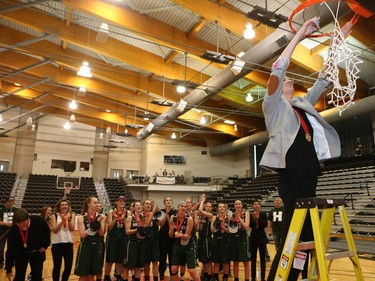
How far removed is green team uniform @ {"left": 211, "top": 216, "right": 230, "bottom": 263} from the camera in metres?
6.34

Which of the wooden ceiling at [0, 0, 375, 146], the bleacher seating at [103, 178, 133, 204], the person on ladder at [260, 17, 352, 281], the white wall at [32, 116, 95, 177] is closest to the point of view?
the person on ladder at [260, 17, 352, 281]

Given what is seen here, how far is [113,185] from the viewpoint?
24.1 metres

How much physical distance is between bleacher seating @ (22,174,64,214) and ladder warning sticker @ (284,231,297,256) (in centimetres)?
1848

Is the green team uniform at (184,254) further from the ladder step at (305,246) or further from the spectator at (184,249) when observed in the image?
the ladder step at (305,246)

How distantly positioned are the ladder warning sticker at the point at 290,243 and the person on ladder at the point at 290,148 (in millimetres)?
113

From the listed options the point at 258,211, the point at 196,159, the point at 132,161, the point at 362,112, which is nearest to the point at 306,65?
the point at 362,112

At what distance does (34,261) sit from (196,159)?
2260 centimetres

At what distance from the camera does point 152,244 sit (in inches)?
247

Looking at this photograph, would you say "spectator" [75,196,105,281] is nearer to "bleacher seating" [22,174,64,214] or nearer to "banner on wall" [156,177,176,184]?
"bleacher seating" [22,174,64,214]

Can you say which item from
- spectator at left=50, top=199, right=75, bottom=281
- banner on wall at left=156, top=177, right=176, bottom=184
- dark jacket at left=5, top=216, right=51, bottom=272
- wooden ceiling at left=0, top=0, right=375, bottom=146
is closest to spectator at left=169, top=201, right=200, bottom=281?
spectator at left=50, top=199, right=75, bottom=281

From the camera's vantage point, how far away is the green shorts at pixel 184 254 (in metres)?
5.66

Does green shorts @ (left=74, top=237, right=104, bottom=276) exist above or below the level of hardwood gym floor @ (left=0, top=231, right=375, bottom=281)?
above

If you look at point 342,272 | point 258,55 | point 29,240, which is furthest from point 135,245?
point 258,55

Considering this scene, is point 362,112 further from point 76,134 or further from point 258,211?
point 76,134
